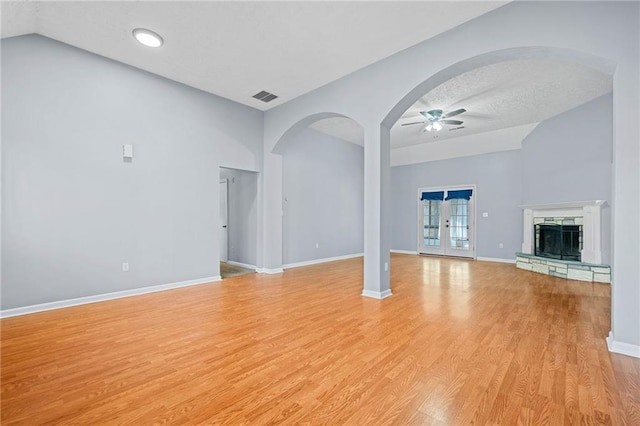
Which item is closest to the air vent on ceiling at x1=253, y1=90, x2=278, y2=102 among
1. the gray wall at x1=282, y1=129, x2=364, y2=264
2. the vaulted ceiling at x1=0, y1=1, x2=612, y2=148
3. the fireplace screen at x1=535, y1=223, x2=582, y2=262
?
the vaulted ceiling at x1=0, y1=1, x2=612, y2=148

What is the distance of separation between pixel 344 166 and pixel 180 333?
248 inches

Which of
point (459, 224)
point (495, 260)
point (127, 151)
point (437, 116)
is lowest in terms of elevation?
point (495, 260)

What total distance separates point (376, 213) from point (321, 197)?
346 centimetres

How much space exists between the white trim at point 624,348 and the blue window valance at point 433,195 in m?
6.58

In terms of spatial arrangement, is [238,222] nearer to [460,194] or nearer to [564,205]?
[460,194]

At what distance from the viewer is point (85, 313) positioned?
11.1 feet

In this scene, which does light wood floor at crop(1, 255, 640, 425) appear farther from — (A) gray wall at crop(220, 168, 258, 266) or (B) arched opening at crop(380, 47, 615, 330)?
(B) arched opening at crop(380, 47, 615, 330)

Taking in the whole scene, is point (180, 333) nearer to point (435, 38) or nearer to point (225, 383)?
point (225, 383)

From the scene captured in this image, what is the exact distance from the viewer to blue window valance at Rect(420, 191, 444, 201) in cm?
871

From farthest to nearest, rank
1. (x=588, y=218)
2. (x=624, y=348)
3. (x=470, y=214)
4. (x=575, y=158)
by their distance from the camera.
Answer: (x=470, y=214), (x=575, y=158), (x=588, y=218), (x=624, y=348)

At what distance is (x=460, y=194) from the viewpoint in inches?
327

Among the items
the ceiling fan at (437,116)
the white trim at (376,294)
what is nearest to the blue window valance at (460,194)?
the ceiling fan at (437,116)

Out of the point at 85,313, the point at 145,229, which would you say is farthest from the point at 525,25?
the point at 85,313

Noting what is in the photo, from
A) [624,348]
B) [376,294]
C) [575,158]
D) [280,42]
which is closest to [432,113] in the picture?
[575,158]
